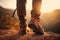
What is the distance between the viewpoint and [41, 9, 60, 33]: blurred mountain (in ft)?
10.9

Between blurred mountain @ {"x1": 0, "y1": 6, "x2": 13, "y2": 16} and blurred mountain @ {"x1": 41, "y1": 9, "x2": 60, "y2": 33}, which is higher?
blurred mountain @ {"x1": 0, "y1": 6, "x2": 13, "y2": 16}

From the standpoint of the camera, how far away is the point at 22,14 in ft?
9.12

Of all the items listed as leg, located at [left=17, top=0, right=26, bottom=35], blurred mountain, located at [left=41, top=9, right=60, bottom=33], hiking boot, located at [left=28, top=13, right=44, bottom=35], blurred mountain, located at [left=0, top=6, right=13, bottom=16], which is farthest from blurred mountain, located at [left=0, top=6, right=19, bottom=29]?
A: hiking boot, located at [left=28, top=13, right=44, bottom=35]

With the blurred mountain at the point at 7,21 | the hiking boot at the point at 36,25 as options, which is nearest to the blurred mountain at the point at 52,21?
the blurred mountain at the point at 7,21

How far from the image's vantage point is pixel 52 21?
3.43 m

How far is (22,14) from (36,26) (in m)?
0.35

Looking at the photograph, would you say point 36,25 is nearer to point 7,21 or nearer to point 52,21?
point 52,21

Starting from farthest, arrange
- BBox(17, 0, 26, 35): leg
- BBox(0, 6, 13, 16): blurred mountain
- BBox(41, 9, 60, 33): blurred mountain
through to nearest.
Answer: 1. BBox(0, 6, 13, 16): blurred mountain
2. BBox(41, 9, 60, 33): blurred mountain
3. BBox(17, 0, 26, 35): leg

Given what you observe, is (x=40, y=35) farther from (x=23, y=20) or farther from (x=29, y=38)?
(x=23, y=20)

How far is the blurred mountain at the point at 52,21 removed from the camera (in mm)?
3308

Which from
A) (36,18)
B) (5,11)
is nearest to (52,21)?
(36,18)

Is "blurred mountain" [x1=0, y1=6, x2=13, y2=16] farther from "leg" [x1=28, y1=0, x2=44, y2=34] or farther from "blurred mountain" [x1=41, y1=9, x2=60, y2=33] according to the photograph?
"leg" [x1=28, y1=0, x2=44, y2=34]

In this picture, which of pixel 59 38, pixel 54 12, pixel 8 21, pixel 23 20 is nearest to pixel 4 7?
pixel 8 21

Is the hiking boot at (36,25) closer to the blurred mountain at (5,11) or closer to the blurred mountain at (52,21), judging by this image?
the blurred mountain at (52,21)
